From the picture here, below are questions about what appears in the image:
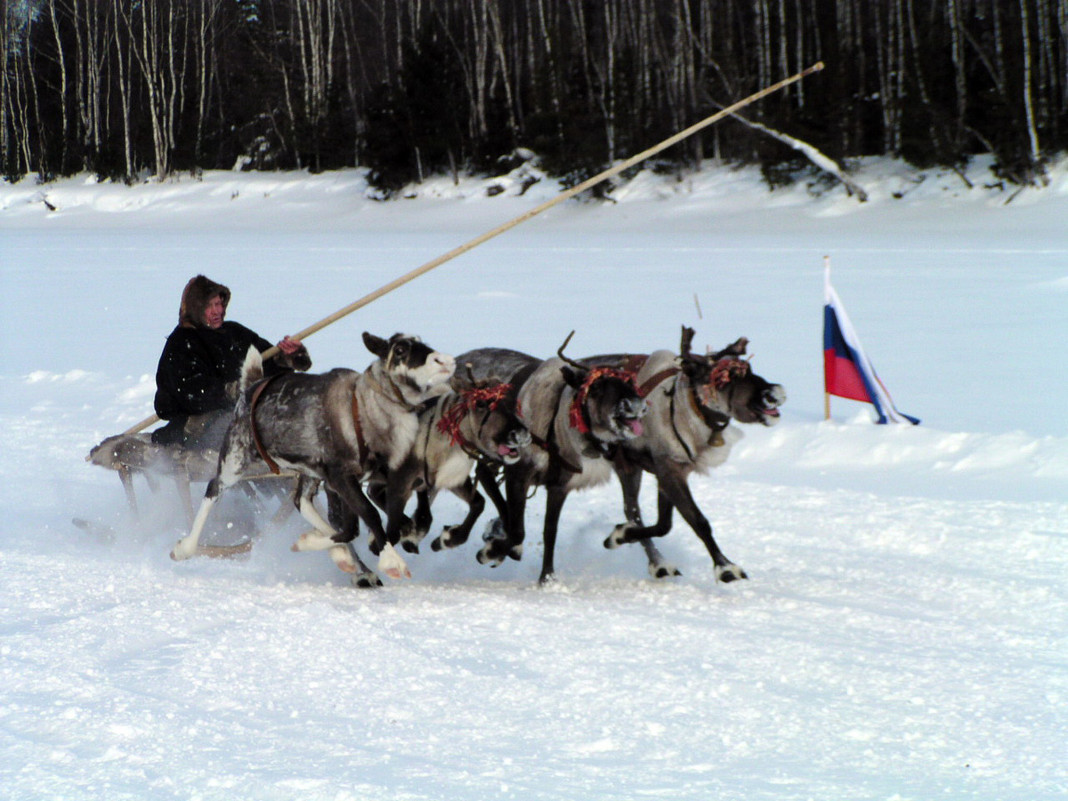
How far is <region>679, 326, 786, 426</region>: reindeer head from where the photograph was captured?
457cm

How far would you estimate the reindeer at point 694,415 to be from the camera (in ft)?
15.1

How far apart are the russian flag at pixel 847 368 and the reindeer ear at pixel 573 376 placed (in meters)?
3.12

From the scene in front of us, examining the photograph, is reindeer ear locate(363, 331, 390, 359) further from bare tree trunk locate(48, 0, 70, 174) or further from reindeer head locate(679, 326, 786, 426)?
bare tree trunk locate(48, 0, 70, 174)

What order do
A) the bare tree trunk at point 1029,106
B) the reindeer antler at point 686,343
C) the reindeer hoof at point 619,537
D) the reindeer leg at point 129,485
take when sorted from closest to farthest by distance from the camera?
the reindeer antler at point 686,343, the reindeer hoof at point 619,537, the reindeer leg at point 129,485, the bare tree trunk at point 1029,106

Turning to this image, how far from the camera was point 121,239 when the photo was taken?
86.9 ft

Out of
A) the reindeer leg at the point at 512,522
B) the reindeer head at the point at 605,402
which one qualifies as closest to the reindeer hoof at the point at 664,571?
the reindeer leg at the point at 512,522

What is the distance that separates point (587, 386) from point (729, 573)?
986 mm

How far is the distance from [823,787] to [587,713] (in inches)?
30.5

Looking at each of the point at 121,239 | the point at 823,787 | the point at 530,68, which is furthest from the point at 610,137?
the point at 823,787

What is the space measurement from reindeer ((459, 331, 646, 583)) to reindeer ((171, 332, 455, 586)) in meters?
0.50

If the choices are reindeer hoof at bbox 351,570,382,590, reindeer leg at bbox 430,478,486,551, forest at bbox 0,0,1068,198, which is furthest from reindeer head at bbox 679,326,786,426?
forest at bbox 0,0,1068,198

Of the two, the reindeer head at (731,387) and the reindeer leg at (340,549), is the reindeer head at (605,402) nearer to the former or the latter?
the reindeer head at (731,387)

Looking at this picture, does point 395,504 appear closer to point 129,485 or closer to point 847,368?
point 129,485

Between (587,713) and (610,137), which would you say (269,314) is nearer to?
(587,713)
